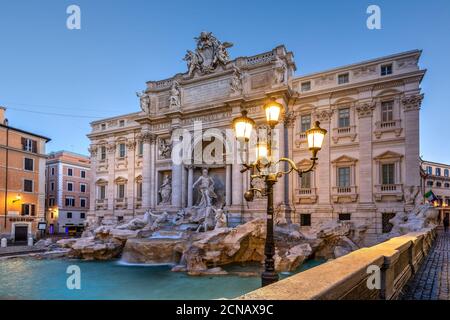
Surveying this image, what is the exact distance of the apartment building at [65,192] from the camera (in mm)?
45812

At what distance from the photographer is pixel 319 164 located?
23.7 meters

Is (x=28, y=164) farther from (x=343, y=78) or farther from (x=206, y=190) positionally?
(x=343, y=78)

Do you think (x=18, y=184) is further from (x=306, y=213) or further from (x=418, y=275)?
(x=418, y=275)

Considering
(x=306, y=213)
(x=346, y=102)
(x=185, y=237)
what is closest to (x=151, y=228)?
(x=185, y=237)

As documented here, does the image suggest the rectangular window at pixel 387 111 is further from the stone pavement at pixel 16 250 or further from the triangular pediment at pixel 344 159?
the stone pavement at pixel 16 250

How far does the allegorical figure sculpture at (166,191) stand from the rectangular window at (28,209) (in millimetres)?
16598

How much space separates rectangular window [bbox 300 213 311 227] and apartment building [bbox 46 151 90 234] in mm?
33308

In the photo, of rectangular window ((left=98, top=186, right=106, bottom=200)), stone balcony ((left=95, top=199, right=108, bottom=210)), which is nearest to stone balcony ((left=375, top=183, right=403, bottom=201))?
stone balcony ((left=95, top=199, right=108, bottom=210))

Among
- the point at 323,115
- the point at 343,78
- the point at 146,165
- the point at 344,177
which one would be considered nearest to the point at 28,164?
the point at 146,165

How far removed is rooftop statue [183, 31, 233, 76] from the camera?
90.7 feet

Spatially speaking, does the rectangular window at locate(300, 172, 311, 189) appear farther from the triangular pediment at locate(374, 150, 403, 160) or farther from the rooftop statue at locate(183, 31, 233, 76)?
the rooftop statue at locate(183, 31, 233, 76)

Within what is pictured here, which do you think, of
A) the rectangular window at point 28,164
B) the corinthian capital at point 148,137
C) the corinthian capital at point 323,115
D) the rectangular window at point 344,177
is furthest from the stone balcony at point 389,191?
the rectangular window at point 28,164
